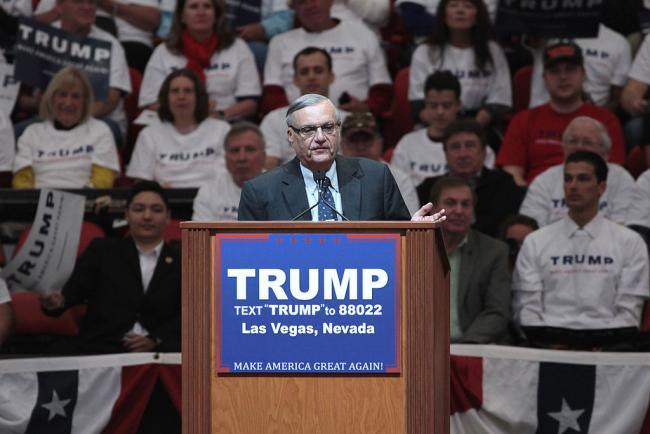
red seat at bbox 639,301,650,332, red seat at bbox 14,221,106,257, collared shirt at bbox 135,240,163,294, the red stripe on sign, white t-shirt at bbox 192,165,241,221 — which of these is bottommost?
the red stripe on sign

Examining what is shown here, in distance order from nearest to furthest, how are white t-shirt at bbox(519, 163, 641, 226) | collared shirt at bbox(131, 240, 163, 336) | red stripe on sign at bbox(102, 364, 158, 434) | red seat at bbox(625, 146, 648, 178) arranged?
red stripe on sign at bbox(102, 364, 158, 434) < collared shirt at bbox(131, 240, 163, 336) < white t-shirt at bbox(519, 163, 641, 226) < red seat at bbox(625, 146, 648, 178)

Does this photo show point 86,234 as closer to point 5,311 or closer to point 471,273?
point 5,311

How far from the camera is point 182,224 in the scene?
3918 mm

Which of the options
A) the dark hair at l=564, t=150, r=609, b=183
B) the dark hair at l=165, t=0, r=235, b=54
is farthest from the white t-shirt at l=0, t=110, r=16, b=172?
the dark hair at l=564, t=150, r=609, b=183

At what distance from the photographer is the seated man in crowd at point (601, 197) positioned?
27.4ft

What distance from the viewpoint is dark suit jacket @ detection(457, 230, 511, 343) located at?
24.2 ft

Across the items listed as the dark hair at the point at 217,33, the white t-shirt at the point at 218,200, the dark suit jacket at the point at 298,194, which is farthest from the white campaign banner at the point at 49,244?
the dark suit jacket at the point at 298,194

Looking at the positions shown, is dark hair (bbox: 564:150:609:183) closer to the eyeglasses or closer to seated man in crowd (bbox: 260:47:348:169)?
seated man in crowd (bbox: 260:47:348:169)

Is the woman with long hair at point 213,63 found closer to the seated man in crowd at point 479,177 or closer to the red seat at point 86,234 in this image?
the red seat at point 86,234

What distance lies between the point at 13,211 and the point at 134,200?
3.67 feet

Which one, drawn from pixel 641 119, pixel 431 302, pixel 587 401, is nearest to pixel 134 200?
pixel 587 401

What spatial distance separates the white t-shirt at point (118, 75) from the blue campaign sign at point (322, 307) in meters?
6.22

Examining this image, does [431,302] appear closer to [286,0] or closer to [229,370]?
[229,370]

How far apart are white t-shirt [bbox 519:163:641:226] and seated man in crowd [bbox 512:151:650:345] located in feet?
2.03
